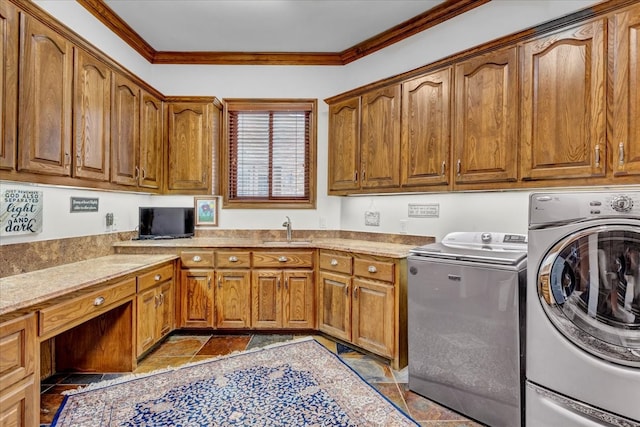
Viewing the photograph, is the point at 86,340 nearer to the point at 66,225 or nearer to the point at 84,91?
the point at 66,225

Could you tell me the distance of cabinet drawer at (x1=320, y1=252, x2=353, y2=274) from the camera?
2.86 meters

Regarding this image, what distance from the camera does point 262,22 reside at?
9.93 ft

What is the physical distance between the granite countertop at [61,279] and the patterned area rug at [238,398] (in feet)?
2.52

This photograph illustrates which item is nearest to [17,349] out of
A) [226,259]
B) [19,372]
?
[19,372]

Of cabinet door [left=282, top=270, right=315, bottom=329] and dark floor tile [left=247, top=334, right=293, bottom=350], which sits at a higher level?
cabinet door [left=282, top=270, right=315, bottom=329]

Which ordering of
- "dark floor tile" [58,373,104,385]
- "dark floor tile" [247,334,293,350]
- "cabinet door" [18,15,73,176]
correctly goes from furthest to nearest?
"dark floor tile" [247,334,293,350], "dark floor tile" [58,373,104,385], "cabinet door" [18,15,73,176]

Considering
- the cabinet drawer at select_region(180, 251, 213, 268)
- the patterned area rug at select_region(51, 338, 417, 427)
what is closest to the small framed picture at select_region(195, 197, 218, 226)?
the cabinet drawer at select_region(180, 251, 213, 268)

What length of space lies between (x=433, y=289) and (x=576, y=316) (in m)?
0.75

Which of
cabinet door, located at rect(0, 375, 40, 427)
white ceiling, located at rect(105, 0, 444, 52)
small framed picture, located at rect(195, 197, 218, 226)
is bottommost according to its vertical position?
cabinet door, located at rect(0, 375, 40, 427)

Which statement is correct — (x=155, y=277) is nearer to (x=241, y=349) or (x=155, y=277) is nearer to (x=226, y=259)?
(x=226, y=259)

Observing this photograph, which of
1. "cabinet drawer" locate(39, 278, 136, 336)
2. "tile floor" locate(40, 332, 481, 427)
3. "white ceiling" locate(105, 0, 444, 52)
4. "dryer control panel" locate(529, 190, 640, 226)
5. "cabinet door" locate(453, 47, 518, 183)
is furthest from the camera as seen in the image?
"white ceiling" locate(105, 0, 444, 52)

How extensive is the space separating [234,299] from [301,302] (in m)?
0.63

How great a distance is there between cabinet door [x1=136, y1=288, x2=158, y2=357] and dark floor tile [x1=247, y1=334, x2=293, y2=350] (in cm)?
81

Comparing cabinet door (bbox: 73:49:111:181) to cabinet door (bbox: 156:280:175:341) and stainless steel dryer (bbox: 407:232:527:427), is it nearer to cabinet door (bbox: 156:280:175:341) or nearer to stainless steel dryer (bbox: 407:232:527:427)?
cabinet door (bbox: 156:280:175:341)
